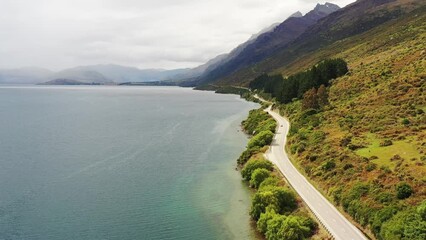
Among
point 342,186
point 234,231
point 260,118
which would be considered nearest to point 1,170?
point 234,231

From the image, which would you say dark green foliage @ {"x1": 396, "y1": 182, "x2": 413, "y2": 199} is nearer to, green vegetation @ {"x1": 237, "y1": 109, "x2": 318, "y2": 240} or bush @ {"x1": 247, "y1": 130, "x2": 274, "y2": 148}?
green vegetation @ {"x1": 237, "y1": 109, "x2": 318, "y2": 240}

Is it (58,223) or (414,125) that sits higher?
(414,125)

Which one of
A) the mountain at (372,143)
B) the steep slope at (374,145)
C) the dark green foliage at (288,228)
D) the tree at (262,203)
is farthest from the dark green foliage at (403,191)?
the tree at (262,203)

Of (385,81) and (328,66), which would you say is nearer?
(385,81)

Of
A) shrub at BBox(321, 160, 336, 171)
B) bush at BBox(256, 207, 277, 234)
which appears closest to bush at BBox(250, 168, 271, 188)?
shrub at BBox(321, 160, 336, 171)

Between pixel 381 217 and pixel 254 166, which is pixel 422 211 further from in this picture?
pixel 254 166

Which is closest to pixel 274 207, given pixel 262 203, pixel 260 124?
pixel 262 203

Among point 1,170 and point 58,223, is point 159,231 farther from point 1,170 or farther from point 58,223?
point 1,170
